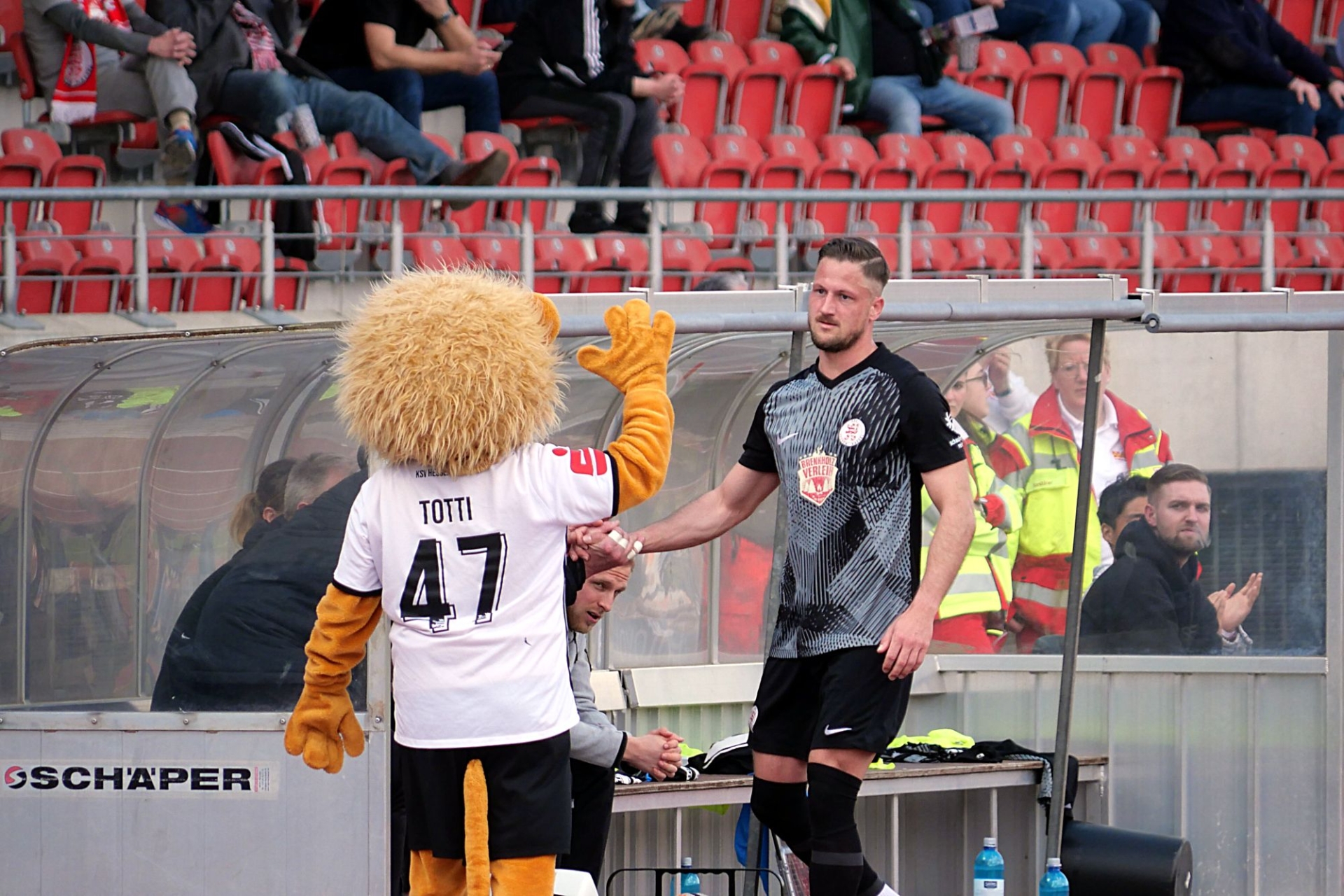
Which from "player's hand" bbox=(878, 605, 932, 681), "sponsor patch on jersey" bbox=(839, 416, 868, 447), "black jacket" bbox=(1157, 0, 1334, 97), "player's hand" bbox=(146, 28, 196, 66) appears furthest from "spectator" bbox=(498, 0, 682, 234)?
"player's hand" bbox=(878, 605, 932, 681)

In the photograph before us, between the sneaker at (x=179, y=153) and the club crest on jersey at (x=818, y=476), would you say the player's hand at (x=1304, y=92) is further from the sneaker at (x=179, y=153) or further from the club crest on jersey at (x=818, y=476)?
the club crest on jersey at (x=818, y=476)

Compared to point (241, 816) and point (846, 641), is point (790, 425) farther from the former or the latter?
point (241, 816)

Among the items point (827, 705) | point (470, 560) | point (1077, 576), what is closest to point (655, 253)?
point (1077, 576)

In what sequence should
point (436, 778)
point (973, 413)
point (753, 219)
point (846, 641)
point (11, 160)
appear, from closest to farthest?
point (436, 778)
point (846, 641)
point (973, 413)
point (11, 160)
point (753, 219)

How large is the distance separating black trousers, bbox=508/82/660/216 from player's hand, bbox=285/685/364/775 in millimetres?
7299

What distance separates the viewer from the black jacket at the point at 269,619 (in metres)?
4.66

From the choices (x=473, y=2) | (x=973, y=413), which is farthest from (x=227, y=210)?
(x=973, y=413)

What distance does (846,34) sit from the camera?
42.5 feet

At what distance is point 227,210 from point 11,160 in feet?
3.99

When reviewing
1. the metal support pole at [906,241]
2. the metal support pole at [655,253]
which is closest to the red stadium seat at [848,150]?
the metal support pole at [906,241]

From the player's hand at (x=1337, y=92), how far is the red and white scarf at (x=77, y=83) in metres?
9.83

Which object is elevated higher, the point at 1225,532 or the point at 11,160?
the point at 11,160

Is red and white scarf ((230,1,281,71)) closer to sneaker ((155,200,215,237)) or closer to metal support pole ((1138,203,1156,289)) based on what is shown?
sneaker ((155,200,215,237))

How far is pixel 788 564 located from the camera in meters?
4.18
